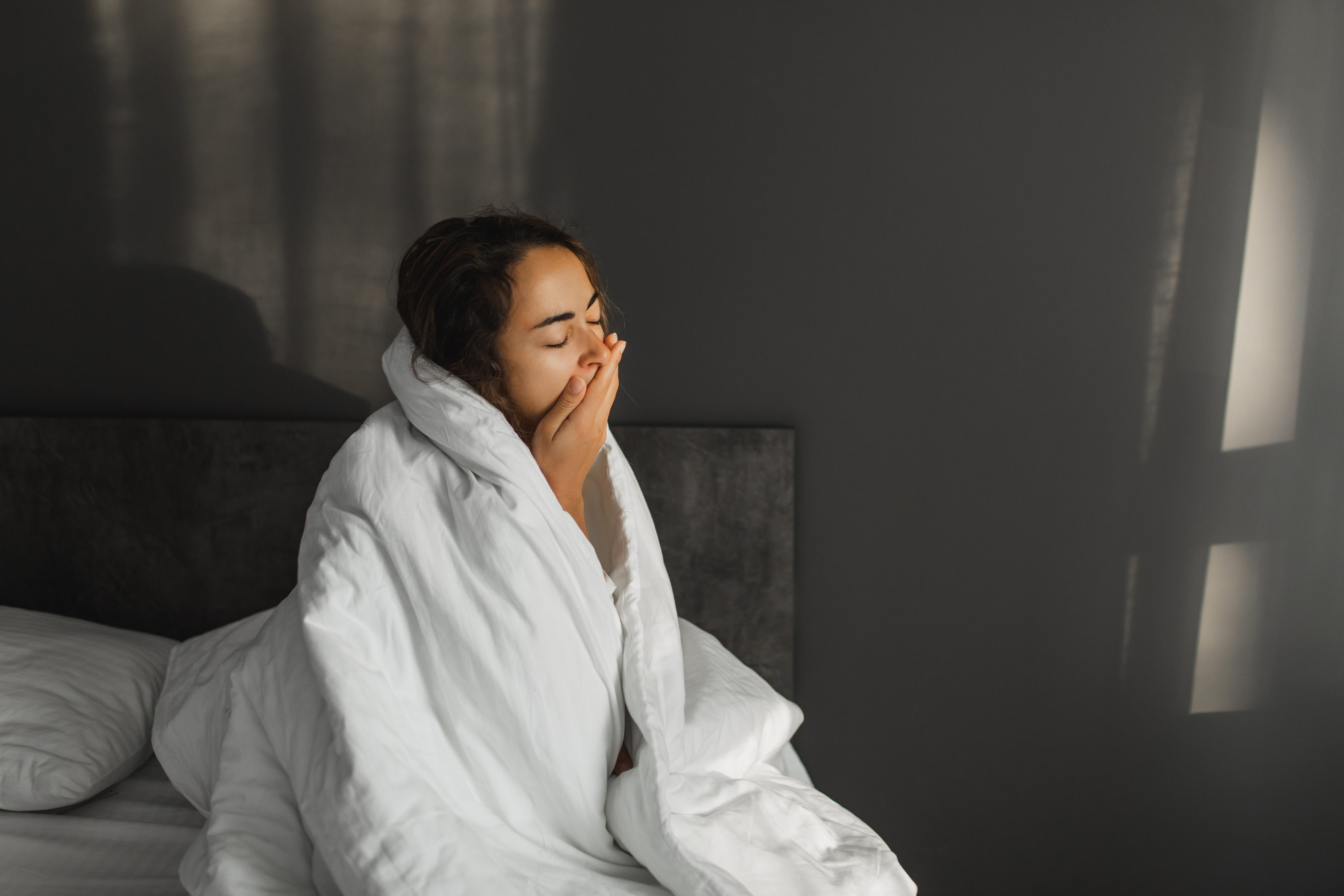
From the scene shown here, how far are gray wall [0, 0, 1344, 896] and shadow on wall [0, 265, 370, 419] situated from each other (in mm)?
634

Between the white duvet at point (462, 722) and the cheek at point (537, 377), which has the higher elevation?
the cheek at point (537, 377)

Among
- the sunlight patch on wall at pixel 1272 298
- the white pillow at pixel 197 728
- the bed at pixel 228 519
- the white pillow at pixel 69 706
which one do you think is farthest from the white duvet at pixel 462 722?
the sunlight patch on wall at pixel 1272 298

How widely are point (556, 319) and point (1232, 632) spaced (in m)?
1.21

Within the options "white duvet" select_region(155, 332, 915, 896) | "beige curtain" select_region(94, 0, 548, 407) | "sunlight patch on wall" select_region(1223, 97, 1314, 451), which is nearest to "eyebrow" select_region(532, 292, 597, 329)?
"white duvet" select_region(155, 332, 915, 896)

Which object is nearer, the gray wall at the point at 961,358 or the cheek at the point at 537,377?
the cheek at the point at 537,377

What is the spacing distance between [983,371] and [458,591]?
95cm

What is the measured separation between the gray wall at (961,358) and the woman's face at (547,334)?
503 mm

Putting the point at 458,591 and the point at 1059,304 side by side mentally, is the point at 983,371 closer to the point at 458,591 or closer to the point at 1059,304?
the point at 1059,304

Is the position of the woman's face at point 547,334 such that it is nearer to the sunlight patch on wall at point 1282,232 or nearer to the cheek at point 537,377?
the cheek at point 537,377

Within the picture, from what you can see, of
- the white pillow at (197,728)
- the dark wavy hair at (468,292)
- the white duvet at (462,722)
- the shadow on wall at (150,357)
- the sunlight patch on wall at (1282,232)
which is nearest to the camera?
the white duvet at (462,722)

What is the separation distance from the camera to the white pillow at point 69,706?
3.74 ft

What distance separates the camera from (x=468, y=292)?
0.94 metres

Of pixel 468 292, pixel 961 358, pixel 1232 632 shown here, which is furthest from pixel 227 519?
pixel 1232 632

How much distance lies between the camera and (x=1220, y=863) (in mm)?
1417
